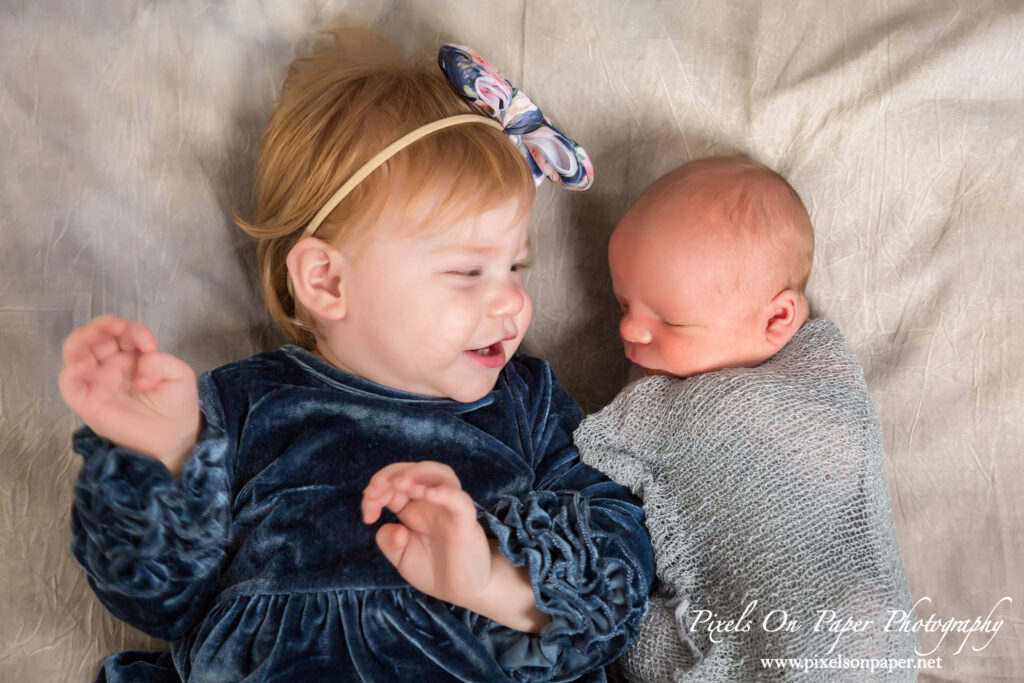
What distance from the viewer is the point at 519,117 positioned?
128cm

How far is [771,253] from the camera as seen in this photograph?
1.26m

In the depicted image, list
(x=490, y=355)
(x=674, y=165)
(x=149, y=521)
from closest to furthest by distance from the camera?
(x=149, y=521) < (x=490, y=355) < (x=674, y=165)

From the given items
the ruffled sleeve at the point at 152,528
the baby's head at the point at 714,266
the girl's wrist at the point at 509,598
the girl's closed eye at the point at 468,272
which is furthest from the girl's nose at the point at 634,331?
the ruffled sleeve at the point at 152,528

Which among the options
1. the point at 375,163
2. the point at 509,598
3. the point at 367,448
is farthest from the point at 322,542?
the point at 375,163

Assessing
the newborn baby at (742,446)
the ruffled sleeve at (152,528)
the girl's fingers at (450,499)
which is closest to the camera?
the girl's fingers at (450,499)

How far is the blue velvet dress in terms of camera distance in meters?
1.10

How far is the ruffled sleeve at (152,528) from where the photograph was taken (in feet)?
3.47

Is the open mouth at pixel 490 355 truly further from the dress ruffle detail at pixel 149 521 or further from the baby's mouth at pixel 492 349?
the dress ruffle detail at pixel 149 521

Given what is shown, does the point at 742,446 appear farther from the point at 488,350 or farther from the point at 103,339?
the point at 103,339

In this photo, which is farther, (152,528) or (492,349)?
(492,349)

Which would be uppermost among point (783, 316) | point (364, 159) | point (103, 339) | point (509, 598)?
point (364, 159)

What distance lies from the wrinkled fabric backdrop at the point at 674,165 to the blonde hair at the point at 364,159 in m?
0.15

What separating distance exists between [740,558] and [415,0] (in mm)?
986

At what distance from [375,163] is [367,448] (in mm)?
380
